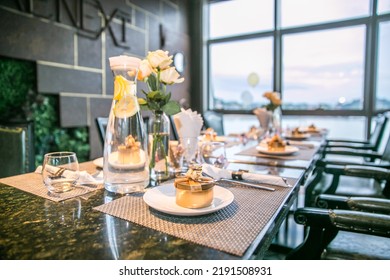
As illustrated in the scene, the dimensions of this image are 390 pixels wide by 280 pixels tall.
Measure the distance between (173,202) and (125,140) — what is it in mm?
283

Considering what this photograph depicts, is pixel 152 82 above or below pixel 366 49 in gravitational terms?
below

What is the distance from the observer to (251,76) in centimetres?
447

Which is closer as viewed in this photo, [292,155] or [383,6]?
[292,155]

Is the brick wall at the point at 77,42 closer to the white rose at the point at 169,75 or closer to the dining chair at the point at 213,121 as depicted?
the dining chair at the point at 213,121

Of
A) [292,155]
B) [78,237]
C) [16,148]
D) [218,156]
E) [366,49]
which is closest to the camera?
[78,237]

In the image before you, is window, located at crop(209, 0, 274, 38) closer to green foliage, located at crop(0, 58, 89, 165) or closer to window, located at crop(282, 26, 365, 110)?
window, located at crop(282, 26, 365, 110)

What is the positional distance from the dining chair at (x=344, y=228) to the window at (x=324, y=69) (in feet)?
10.7

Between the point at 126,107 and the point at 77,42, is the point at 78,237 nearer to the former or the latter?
the point at 126,107

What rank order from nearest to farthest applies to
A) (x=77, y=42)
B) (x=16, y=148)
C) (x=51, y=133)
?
(x=16, y=148) → (x=51, y=133) → (x=77, y=42)

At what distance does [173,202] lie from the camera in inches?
27.1

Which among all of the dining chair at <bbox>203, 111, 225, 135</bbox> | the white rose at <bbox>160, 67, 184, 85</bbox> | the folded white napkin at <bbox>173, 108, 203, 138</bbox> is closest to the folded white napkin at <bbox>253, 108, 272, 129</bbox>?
the dining chair at <bbox>203, 111, 225, 135</bbox>

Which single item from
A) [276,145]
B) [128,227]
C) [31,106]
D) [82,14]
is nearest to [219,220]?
[128,227]

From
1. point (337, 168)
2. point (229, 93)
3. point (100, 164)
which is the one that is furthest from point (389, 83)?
point (100, 164)
